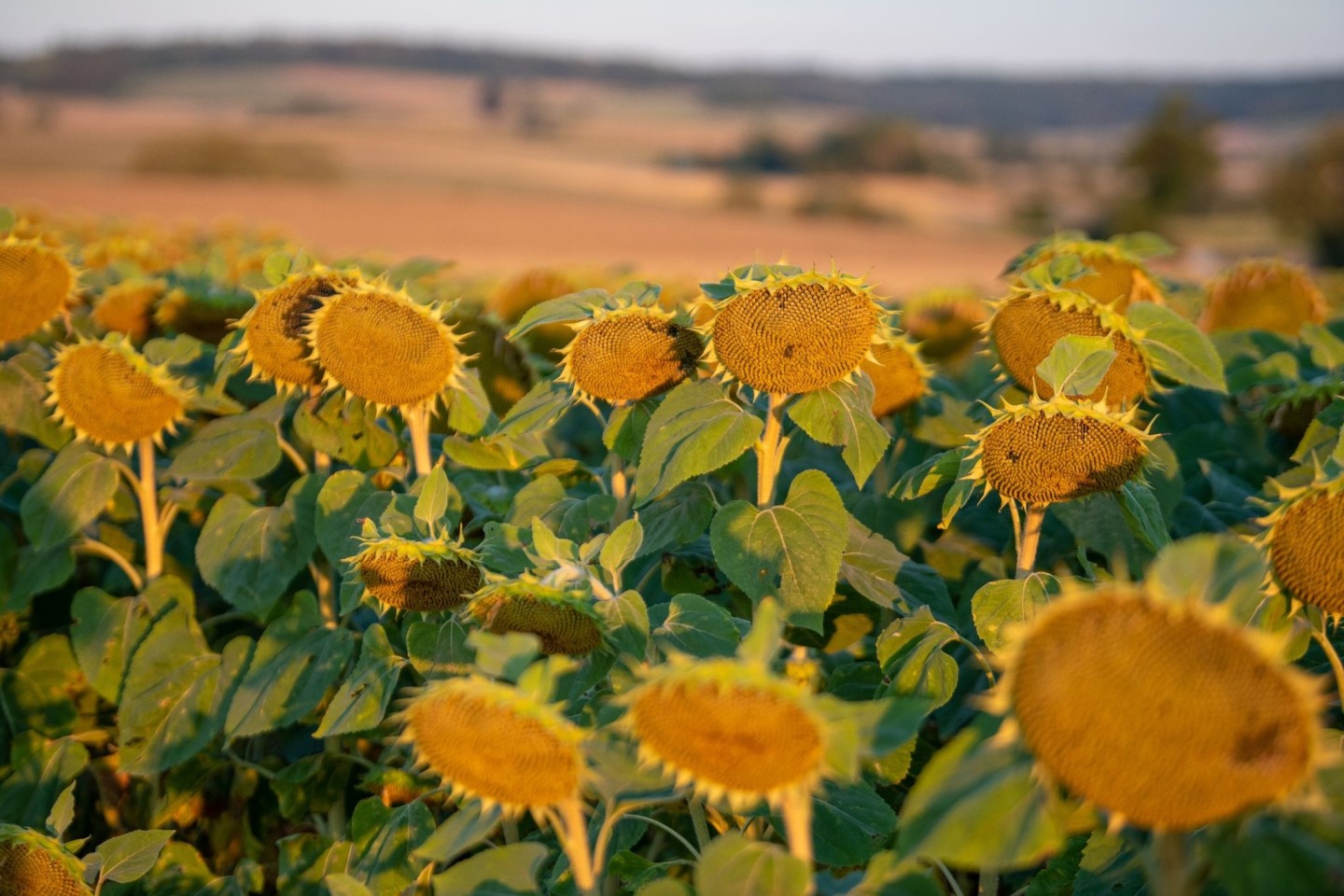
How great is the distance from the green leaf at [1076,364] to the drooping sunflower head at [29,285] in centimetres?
254

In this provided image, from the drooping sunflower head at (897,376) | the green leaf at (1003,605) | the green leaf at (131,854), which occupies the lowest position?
the green leaf at (131,854)

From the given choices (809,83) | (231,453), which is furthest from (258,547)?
(809,83)

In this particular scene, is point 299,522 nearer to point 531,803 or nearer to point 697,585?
point 697,585

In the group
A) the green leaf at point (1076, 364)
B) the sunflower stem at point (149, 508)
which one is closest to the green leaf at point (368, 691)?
the sunflower stem at point (149, 508)

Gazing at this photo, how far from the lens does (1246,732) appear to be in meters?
1.26

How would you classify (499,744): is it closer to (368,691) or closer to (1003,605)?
(368,691)

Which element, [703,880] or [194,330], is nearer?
[703,880]

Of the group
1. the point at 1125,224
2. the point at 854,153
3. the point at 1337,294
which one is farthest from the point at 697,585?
the point at 854,153

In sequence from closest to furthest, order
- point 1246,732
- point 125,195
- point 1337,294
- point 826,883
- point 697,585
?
point 1246,732
point 826,883
point 697,585
point 1337,294
point 125,195

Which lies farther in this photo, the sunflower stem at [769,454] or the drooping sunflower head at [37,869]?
the sunflower stem at [769,454]

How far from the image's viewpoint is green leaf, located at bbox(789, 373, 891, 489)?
2.22 meters

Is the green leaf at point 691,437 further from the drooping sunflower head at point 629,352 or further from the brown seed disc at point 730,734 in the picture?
the brown seed disc at point 730,734

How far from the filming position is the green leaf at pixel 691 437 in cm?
220

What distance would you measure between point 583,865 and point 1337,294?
750cm
